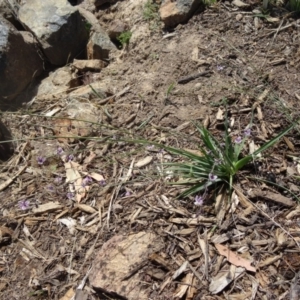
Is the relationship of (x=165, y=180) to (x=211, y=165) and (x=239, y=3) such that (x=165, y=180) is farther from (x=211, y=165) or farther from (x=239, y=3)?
(x=239, y=3)

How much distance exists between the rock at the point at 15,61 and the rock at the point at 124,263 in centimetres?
199

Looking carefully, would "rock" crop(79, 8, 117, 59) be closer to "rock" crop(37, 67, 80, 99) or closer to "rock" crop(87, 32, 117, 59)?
"rock" crop(87, 32, 117, 59)

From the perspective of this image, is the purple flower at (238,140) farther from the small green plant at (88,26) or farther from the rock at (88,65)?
the small green plant at (88,26)

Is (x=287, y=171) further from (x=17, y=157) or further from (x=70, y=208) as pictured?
(x=17, y=157)

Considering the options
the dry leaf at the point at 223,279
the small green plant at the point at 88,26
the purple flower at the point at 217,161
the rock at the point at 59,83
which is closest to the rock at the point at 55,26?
the small green plant at the point at 88,26

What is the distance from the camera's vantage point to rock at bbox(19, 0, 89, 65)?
14.1ft

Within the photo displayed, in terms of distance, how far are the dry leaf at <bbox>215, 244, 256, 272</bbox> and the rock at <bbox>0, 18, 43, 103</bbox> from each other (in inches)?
95.3

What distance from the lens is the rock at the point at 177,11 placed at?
402cm

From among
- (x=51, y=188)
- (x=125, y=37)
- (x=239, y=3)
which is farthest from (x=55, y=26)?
(x=51, y=188)

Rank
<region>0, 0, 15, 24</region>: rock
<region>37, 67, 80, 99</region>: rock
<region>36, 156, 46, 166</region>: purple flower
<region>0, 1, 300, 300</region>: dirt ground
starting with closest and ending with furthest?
<region>0, 1, 300, 300</region>: dirt ground < <region>36, 156, 46, 166</region>: purple flower < <region>37, 67, 80, 99</region>: rock < <region>0, 0, 15, 24</region>: rock

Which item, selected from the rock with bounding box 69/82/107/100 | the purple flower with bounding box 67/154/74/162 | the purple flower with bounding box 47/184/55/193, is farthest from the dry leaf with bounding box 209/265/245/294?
the rock with bounding box 69/82/107/100

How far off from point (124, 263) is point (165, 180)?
64cm

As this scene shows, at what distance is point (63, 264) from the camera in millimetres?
2764

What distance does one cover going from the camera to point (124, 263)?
8.39 ft
